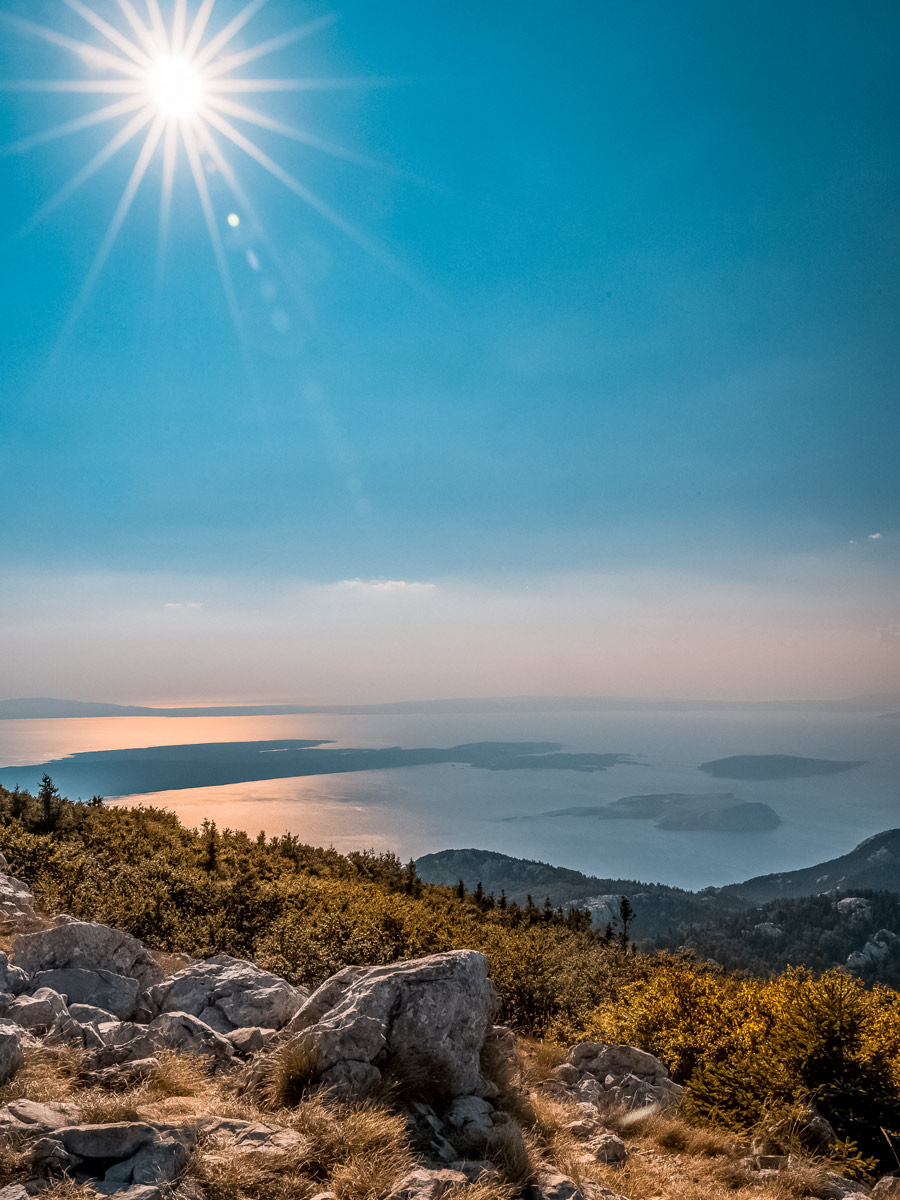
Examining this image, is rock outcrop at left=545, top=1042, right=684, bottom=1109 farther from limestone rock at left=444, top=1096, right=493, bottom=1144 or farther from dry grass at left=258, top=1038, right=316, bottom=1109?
dry grass at left=258, top=1038, right=316, bottom=1109

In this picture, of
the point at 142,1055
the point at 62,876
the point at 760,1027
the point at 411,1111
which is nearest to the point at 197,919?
the point at 62,876

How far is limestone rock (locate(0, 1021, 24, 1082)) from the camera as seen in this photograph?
5266 millimetres

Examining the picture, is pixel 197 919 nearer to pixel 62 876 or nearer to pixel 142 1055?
pixel 62 876

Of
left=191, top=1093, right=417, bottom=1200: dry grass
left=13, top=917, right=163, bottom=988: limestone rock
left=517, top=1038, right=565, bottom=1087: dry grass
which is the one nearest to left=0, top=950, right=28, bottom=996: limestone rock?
left=13, top=917, right=163, bottom=988: limestone rock

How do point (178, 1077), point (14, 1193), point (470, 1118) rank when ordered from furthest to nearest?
point (470, 1118), point (178, 1077), point (14, 1193)

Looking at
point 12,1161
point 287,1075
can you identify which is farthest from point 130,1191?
point 287,1075

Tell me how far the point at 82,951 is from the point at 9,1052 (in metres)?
3.71

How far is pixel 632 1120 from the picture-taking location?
8.09 meters

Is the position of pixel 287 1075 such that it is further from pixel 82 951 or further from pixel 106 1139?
pixel 82 951

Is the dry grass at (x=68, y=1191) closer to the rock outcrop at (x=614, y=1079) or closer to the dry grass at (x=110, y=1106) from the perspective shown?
the dry grass at (x=110, y=1106)

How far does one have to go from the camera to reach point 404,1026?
7035mm

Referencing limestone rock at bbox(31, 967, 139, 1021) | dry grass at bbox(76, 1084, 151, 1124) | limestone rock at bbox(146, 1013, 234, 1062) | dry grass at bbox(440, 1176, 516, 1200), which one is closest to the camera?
dry grass at bbox(440, 1176, 516, 1200)

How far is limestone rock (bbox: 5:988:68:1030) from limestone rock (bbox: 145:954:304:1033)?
5.24ft

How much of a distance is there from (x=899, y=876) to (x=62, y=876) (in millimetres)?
235090
